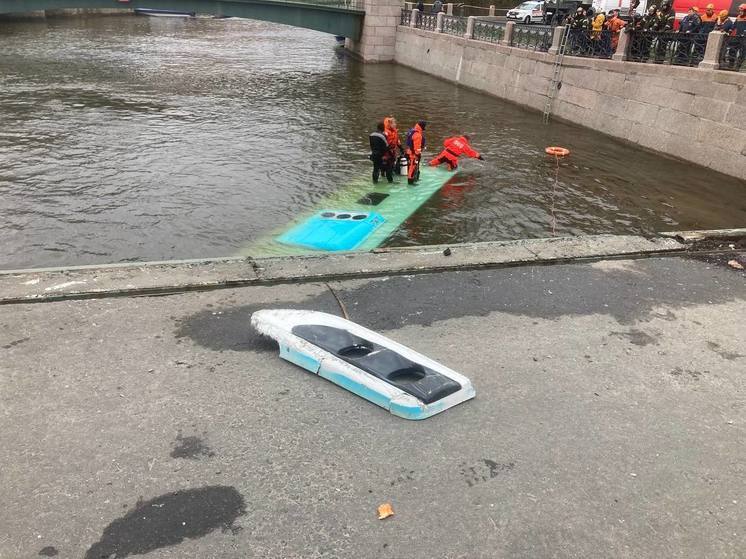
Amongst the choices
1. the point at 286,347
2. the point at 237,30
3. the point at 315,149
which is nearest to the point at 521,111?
the point at 315,149

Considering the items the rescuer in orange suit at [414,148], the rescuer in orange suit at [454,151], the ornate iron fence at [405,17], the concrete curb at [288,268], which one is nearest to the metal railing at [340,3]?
the ornate iron fence at [405,17]

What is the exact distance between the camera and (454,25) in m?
27.3

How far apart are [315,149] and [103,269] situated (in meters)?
9.38

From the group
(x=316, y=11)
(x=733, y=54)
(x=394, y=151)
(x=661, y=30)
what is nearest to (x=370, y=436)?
(x=394, y=151)

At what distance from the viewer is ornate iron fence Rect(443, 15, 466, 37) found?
26.6 metres

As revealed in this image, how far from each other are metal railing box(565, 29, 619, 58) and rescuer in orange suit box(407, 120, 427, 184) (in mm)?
9229

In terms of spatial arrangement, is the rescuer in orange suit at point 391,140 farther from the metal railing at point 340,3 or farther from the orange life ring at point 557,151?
the metal railing at point 340,3

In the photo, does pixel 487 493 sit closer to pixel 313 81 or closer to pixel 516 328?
pixel 516 328

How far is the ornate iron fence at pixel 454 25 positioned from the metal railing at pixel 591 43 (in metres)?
8.77

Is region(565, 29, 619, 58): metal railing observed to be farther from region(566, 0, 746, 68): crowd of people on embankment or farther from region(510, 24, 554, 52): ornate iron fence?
region(510, 24, 554, 52): ornate iron fence

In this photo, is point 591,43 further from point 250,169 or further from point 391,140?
point 250,169

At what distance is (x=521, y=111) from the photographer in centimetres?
2088

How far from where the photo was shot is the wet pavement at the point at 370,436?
10.5 ft

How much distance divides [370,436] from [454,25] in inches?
1066
